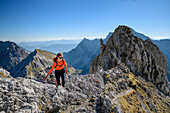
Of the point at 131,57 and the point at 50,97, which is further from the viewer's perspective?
the point at 131,57

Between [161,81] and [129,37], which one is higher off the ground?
[129,37]

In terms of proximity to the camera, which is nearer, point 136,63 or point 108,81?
point 108,81

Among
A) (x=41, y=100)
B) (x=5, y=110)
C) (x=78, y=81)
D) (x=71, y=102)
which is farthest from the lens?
(x=78, y=81)

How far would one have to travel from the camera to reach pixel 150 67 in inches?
2298

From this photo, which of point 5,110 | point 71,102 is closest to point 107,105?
point 71,102

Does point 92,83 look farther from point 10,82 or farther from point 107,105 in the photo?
point 10,82

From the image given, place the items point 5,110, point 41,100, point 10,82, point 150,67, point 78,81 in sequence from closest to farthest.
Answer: point 5,110, point 10,82, point 41,100, point 78,81, point 150,67

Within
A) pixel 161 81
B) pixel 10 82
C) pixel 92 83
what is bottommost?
pixel 161 81

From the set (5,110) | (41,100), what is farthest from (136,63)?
(5,110)

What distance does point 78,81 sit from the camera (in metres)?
21.2

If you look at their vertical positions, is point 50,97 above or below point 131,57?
below

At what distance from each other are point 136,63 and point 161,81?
880 inches

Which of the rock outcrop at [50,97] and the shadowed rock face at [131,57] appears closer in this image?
the rock outcrop at [50,97]

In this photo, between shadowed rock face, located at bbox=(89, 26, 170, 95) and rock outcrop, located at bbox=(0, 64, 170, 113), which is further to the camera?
shadowed rock face, located at bbox=(89, 26, 170, 95)
